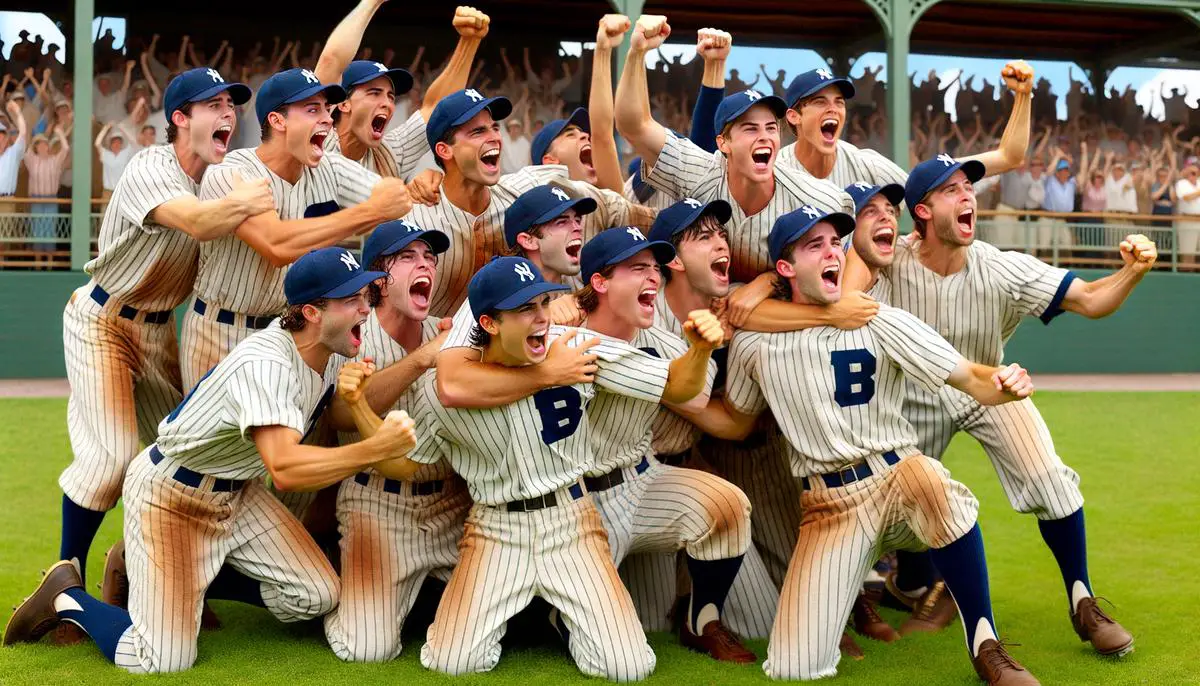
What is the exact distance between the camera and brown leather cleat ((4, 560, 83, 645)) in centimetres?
495

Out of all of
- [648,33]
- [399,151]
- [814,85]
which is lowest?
[399,151]

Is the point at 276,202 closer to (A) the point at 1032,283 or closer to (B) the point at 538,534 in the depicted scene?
(B) the point at 538,534

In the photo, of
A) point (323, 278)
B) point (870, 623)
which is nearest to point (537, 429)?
point (323, 278)

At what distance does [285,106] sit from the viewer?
17.0ft

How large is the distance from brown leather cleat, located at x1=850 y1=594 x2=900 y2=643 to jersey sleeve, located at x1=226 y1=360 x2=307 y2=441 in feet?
7.97

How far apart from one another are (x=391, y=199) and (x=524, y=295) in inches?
33.5

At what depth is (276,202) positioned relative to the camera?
527cm

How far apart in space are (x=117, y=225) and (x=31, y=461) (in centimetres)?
444

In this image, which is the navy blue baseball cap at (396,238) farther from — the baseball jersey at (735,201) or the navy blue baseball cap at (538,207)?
the baseball jersey at (735,201)

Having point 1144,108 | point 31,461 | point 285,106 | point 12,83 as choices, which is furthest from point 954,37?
point 285,106

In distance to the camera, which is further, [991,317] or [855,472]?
[991,317]

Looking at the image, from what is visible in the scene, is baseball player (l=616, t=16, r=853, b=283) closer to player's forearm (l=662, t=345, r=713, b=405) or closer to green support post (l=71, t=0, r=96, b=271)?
player's forearm (l=662, t=345, r=713, b=405)

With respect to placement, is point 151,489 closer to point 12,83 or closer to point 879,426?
point 879,426

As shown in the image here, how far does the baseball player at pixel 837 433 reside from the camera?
470 centimetres
